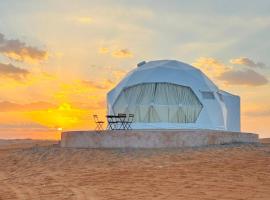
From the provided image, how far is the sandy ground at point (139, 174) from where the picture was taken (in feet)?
43.4

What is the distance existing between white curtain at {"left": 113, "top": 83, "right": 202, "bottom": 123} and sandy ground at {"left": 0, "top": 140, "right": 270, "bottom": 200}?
10.4 m

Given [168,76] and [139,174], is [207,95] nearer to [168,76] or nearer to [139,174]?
[168,76]

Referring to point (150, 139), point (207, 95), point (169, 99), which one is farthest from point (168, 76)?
point (150, 139)

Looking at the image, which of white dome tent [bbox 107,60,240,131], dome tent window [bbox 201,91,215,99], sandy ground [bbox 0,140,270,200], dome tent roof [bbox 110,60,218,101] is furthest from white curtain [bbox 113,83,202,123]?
sandy ground [bbox 0,140,270,200]

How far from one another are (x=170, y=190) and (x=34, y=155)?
11.2 metres

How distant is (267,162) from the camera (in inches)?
679

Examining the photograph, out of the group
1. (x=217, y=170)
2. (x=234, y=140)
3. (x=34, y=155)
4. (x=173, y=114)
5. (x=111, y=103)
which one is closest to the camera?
(x=217, y=170)

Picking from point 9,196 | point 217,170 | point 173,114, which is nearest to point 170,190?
point 217,170

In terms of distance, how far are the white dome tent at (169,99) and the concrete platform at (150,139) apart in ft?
26.3

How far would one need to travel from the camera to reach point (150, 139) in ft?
74.7

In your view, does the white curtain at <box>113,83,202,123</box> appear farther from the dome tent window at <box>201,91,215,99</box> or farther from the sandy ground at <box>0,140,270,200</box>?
the sandy ground at <box>0,140,270,200</box>

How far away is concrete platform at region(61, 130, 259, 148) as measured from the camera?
22.8 metres

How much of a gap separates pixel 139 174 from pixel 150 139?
22.2 feet

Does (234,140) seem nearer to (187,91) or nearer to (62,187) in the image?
(187,91)
